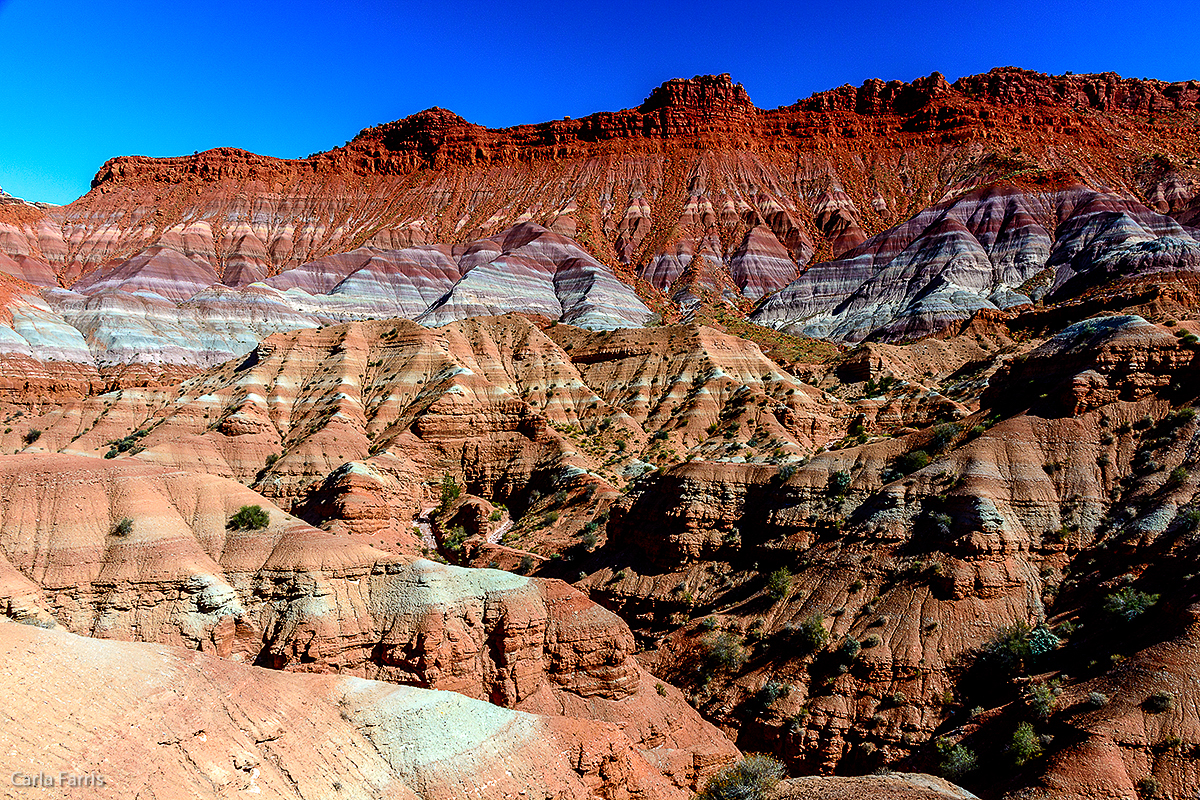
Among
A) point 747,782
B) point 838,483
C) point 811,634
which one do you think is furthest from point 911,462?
point 747,782

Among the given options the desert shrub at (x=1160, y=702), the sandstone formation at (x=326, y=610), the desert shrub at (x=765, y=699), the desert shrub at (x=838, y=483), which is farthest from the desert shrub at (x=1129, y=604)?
the sandstone formation at (x=326, y=610)

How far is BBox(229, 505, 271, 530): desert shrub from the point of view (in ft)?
95.9

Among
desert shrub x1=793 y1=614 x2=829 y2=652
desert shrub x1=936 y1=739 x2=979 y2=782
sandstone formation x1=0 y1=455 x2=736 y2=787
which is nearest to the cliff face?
desert shrub x1=793 y1=614 x2=829 y2=652

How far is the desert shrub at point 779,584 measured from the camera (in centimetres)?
3484

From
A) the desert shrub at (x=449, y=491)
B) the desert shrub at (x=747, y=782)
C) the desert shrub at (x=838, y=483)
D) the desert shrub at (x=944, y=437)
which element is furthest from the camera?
the desert shrub at (x=449, y=491)

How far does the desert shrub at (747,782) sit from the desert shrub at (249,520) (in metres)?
18.6

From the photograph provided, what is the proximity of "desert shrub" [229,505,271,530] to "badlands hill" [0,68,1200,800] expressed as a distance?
0.70 ft

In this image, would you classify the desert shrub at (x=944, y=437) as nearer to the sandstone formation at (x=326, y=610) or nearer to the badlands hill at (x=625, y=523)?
the badlands hill at (x=625, y=523)

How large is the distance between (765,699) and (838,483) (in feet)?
38.6

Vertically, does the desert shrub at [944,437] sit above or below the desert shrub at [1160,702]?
above

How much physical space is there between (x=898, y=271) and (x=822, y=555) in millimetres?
85332

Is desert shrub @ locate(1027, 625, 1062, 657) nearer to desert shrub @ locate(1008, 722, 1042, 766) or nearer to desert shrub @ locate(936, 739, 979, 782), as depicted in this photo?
→ desert shrub @ locate(1008, 722, 1042, 766)

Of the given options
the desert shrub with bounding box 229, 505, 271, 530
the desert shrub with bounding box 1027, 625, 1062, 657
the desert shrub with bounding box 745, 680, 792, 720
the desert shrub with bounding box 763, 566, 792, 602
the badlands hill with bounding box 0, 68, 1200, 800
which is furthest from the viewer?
the desert shrub with bounding box 763, 566, 792, 602

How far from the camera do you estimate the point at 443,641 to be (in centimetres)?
2495
